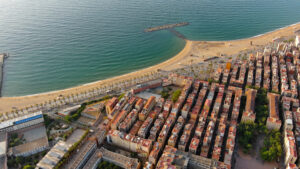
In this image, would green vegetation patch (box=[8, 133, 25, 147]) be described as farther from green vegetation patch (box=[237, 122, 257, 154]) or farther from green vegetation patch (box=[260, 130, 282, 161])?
green vegetation patch (box=[260, 130, 282, 161])

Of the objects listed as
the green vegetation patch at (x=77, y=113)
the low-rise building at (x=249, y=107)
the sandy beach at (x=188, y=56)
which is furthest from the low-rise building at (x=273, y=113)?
the green vegetation patch at (x=77, y=113)

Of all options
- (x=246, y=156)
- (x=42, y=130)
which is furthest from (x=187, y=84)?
(x=42, y=130)

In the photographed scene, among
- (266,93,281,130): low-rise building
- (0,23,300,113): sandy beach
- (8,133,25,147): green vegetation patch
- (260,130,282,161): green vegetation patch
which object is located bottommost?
(260,130,282,161): green vegetation patch

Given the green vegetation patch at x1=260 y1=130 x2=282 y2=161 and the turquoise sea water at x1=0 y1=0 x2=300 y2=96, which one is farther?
the turquoise sea water at x1=0 y1=0 x2=300 y2=96

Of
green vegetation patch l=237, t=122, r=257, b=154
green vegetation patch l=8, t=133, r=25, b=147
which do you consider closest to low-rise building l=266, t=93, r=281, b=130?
green vegetation patch l=237, t=122, r=257, b=154

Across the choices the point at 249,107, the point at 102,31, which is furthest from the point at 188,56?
the point at 102,31
